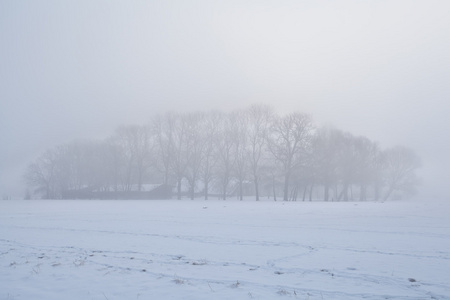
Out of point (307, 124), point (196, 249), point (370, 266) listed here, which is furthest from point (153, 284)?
point (307, 124)

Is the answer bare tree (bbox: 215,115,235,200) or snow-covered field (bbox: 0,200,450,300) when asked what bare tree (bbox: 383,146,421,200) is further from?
snow-covered field (bbox: 0,200,450,300)

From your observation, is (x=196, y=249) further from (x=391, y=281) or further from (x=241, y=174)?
(x=241, y=174)

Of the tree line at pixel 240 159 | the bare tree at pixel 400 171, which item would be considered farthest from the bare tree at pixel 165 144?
the bare tree at pixel 400 171

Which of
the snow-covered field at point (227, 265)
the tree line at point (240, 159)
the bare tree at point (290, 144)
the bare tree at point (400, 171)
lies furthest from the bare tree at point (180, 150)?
the snow-covered field at point (227, 265)

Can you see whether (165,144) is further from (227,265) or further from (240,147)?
(227,265)

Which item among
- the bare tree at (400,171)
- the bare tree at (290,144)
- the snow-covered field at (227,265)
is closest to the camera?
the snow-covered field at (227,265)

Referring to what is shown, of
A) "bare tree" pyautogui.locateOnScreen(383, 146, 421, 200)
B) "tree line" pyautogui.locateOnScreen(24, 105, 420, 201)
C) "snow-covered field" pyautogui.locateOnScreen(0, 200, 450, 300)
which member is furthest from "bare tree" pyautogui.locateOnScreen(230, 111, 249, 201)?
"snow-covered field" pyautogui.locateOnScreen(0, 200, 450, 300)

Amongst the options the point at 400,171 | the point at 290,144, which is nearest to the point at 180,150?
the point at 290,144

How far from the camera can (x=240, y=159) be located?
225 ft

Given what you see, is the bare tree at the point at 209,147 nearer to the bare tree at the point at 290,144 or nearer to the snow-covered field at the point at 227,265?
the bare tree at the point at 290,144

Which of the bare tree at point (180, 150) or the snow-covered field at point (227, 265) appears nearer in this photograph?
the snow-covered field at point (227, 265)

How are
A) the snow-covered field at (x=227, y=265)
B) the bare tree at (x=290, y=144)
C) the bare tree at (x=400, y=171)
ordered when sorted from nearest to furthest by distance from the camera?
the snow-covered field at (x=227, y=265), the bare tree at (x=290, y=144), the bare tree at (x=400, y=171)

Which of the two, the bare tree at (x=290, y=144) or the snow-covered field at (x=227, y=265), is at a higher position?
the bare tree at (x=290, y=144)

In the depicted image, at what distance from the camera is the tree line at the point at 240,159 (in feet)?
208
